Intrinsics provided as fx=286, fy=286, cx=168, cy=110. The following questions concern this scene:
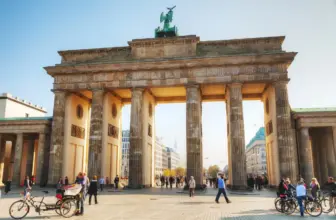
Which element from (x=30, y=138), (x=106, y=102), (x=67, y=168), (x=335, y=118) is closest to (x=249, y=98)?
(x=335, y=118)

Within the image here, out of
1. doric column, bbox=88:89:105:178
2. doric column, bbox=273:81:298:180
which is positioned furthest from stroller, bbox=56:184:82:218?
doric column, bbox=273:81:298:180

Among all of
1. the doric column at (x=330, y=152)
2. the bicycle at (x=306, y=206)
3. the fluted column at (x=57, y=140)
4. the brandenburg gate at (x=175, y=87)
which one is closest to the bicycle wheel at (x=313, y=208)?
the bicycle at (x=306, y=206)

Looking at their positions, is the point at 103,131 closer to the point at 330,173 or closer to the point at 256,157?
the point at 330,173

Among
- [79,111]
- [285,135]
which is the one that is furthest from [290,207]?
[79,111]

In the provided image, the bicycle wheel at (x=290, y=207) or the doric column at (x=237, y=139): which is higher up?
the doric column at (x=237, y=139)

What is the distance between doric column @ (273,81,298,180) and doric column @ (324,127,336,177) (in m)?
4.52

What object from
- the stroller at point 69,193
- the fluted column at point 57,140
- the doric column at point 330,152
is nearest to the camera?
the stroller at point 69,193

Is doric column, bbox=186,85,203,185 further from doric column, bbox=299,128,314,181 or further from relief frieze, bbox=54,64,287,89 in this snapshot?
doric column, bbox=299,128,314,181

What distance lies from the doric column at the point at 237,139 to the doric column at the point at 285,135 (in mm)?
3530

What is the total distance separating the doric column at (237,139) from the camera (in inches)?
1077

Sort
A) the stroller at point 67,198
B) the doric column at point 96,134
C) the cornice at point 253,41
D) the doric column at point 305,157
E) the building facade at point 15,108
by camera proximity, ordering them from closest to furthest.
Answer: the stroller at point 67,198 → the doric column at point 305,157 → the doric column at point 96,134 → the cornice at point 253,41 → the building facade at point 15,108

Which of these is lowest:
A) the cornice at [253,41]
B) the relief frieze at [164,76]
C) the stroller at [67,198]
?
the stroller at [67,198]

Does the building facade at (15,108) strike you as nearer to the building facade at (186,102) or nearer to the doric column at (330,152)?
the building facade at (186,102)

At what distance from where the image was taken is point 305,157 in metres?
28.0
